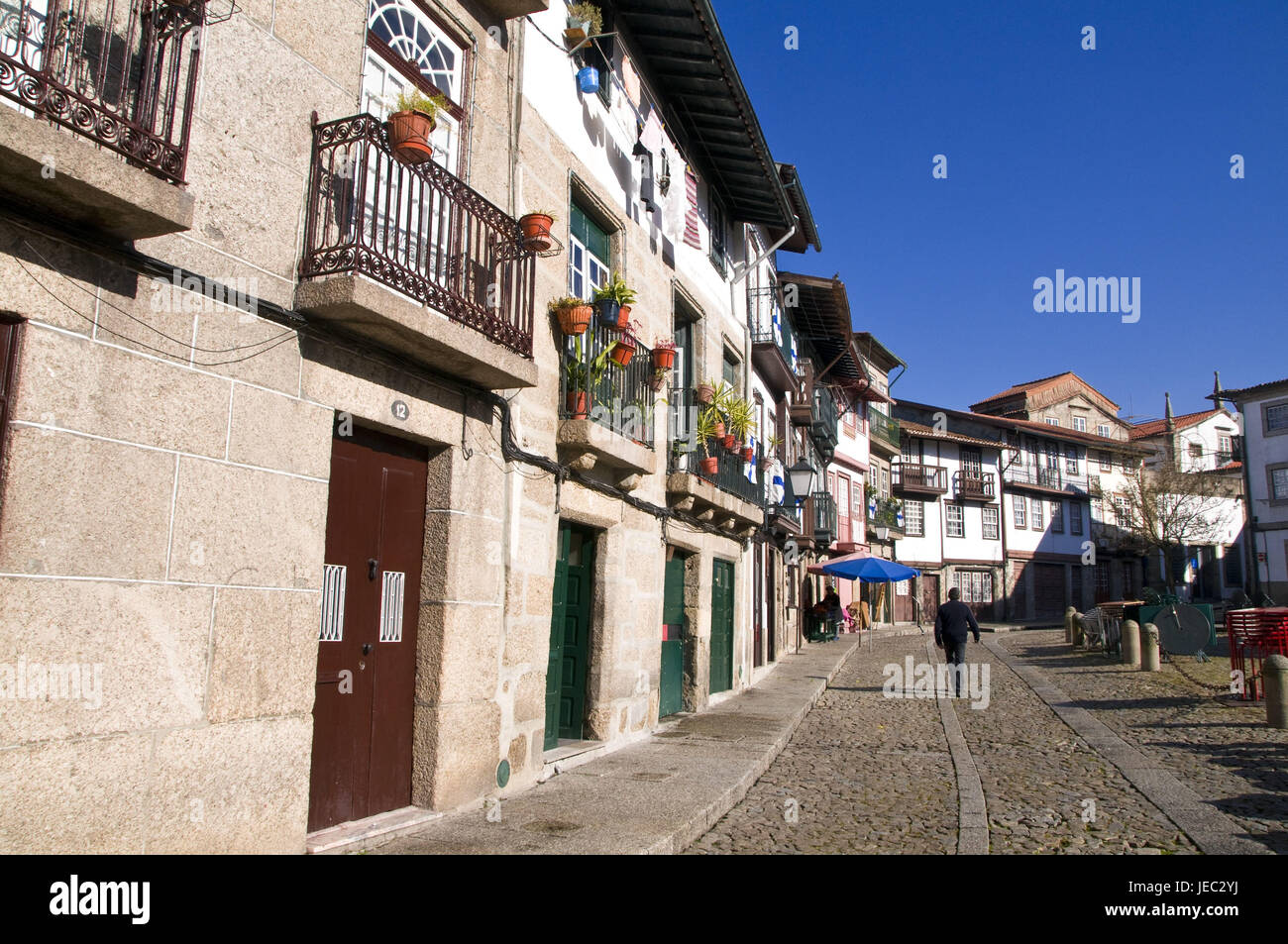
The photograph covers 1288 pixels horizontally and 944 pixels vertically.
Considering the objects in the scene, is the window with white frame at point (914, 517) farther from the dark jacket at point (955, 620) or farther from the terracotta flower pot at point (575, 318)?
the terracotta flower pot at point (575, 318)

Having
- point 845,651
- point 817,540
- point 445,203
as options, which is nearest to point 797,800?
point 445,203

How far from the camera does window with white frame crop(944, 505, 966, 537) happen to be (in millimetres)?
41156

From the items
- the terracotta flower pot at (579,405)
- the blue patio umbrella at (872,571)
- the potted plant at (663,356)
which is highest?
the potted plant at (663,356)

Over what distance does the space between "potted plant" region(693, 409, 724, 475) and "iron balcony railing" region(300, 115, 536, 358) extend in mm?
4643

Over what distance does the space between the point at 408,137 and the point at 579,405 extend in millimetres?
3013

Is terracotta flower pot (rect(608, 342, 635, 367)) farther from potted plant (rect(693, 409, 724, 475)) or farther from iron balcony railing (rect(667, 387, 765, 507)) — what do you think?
potted plant (rect(693, 409, 724, 475))

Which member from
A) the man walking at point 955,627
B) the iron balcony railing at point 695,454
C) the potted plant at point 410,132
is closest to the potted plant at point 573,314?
the potted plant at point 410,132

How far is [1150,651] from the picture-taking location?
1575 centimetres

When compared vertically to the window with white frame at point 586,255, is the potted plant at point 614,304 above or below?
below

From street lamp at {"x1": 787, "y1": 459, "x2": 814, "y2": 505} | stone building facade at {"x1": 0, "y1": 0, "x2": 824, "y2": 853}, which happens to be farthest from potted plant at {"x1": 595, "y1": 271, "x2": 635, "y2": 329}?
street lamp at {"x1": 787, "y1": 459, "x2": 814, "y2": 505}

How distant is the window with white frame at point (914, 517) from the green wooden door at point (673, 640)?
30.0m

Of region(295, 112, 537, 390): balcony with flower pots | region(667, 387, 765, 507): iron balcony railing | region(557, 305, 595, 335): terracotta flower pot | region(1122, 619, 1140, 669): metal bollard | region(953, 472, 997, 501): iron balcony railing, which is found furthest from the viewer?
region(953, 472, 997, 501): iron balcony railing

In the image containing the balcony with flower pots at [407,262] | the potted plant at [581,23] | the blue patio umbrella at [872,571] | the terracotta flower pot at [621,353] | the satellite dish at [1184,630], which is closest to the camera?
the balcony with flower pots at [407,262]

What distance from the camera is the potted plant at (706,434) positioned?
37.1ft
